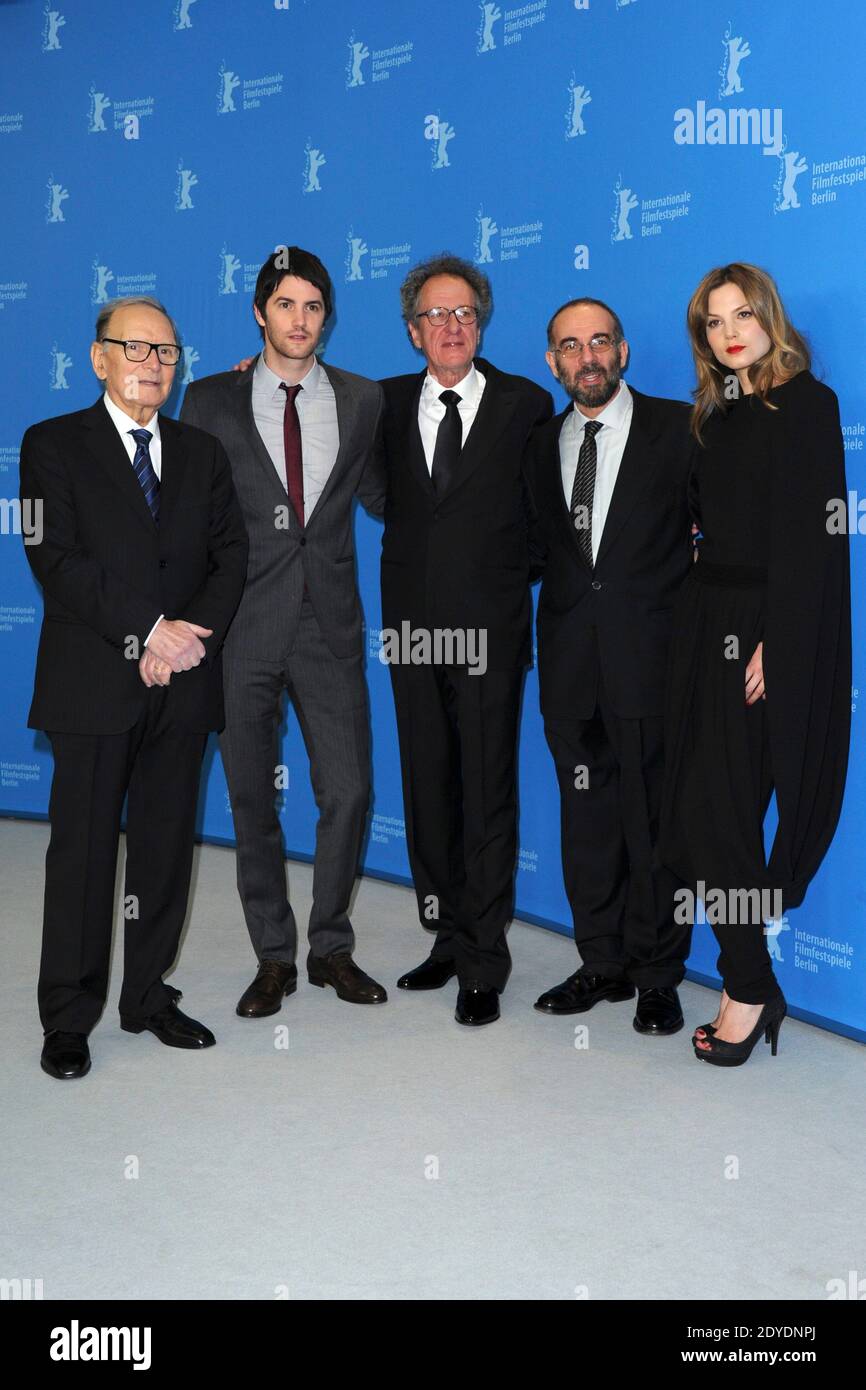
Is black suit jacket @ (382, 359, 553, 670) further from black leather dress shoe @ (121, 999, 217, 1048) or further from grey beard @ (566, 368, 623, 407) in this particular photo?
black leather dress shoe @ (121, 999, 217, 1048)

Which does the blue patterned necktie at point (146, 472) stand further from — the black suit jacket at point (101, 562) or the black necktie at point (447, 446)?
the black necktie at point (447, 446)

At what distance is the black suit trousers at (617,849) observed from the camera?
3568 mm

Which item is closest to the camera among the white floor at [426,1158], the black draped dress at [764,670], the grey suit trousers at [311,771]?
the white floor at [426,1158]

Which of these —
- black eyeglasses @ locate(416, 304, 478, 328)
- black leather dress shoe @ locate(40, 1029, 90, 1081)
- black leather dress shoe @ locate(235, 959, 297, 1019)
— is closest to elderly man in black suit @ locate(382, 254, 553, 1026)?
black eyeglasses @ locate(416, 304, 478, 328)

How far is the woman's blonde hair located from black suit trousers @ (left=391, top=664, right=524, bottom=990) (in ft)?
3.06

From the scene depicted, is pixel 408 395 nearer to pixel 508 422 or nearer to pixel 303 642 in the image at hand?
pixel 508 422

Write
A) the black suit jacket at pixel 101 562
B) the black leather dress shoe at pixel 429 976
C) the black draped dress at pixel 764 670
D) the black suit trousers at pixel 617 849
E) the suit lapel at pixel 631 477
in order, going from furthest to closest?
the black leather dress shoe at pixel 429 976 → the black suit trousers at pixel 617 849 → the suit lapel at pixel 631 477 → the black suit jacket at pixel 101 562 → the black draped dress at pixel 764 670

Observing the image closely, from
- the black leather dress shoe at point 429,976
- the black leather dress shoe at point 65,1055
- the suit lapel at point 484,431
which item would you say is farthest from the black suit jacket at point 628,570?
the black leather dress shoe at point 65,1055

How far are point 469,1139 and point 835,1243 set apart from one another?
806 millimetres

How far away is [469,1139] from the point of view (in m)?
2.97

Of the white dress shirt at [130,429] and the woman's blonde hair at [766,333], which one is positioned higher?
the woman's blonde hair at [766,333]

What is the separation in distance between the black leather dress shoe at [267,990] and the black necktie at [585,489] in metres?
1.41

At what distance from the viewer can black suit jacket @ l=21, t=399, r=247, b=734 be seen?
3193 millimetres

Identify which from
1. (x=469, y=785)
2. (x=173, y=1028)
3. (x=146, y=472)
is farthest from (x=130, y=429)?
(x=173, y=1028)
